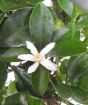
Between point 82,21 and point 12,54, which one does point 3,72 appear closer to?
point 12,54

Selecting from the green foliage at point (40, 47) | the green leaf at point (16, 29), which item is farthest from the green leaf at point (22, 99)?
the green leaf at point (16, 29)

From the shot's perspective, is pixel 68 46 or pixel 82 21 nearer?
pixel 68 46

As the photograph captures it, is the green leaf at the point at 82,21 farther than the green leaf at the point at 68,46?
Yes

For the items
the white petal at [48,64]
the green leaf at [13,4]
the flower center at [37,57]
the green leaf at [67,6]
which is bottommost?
the white petal at [48,64]

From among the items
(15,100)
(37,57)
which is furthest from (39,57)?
(15,100)

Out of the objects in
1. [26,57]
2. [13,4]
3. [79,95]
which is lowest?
[79,95]

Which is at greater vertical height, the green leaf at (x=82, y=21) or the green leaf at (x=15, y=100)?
the green leaf at (x=82, y=21)

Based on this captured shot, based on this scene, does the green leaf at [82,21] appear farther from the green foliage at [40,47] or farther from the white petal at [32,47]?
the white petal at [32,47]

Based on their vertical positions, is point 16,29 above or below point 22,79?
above
